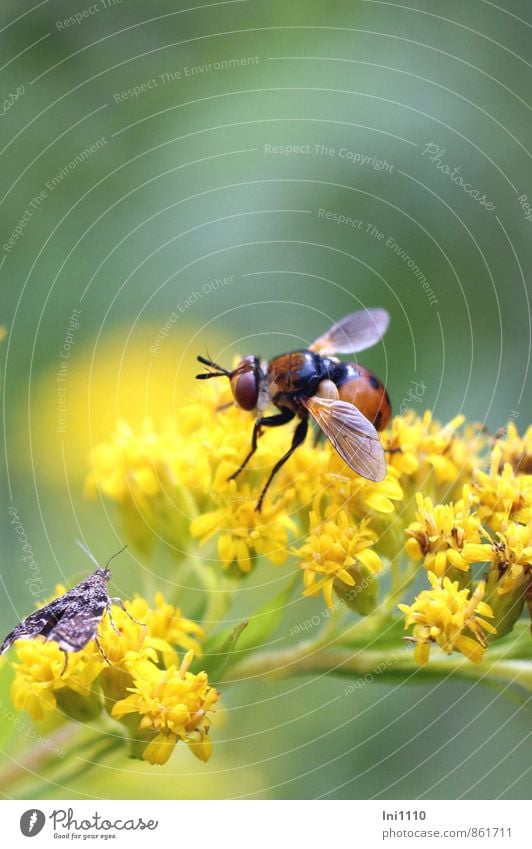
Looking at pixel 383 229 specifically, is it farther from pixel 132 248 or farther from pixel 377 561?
pixel 377 561

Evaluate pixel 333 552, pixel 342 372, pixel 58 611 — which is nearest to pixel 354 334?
pixel 342 372

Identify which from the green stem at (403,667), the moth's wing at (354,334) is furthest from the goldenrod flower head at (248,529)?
the moth's wing at (354,334)

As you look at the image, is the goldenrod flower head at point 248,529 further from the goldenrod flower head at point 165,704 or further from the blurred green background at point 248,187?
the blurred green background at point 248,187

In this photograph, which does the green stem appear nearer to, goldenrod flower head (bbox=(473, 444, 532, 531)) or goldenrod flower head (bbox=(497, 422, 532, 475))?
goldenrod flower head (bbox=(473, 444, 532, 531))

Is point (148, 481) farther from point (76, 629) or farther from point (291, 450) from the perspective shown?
point (76, 629)

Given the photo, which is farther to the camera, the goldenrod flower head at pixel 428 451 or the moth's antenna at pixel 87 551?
the moth's antenna at pixel 87 551

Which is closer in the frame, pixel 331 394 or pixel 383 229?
pixel 331 394

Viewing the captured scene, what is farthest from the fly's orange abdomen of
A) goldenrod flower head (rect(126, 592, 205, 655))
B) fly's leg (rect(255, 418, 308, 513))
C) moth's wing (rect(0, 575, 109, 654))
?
moth's wing (rect(0, 575, 109, 654))
